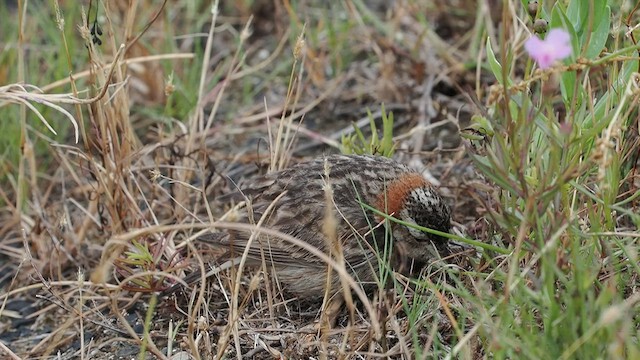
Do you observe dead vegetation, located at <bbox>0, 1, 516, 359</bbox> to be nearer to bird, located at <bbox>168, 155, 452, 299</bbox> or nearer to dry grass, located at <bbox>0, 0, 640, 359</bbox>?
dry grass, located at <bbox>0, 0, 640, 359</bbox>

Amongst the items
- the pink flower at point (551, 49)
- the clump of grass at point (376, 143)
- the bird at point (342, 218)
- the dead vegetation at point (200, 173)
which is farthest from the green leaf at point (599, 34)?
the clump of grass at point (376, 143)

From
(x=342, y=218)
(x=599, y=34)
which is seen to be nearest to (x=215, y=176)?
(x=342, y=218)

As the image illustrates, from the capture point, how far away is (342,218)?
4.58m

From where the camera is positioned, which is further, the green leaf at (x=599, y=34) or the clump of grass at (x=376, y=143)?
the clump of grass at (x=376, y=143)

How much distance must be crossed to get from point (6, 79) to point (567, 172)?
433cm

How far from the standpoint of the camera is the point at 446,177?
529 cm

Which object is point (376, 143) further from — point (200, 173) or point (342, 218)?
point (200, 173)

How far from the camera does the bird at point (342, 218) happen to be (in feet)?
14.5

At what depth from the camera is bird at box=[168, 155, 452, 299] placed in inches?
174

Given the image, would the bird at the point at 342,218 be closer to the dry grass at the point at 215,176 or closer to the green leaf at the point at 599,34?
the dry grass at the point at 215,176

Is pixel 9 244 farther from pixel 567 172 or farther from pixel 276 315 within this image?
pixel 567 172

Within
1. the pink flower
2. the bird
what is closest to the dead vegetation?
the bird

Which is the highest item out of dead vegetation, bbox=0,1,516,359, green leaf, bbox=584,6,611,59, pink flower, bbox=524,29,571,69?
pink flower, bbox=524,29,571,69

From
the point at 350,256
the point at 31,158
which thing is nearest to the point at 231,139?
the point at 31,158
